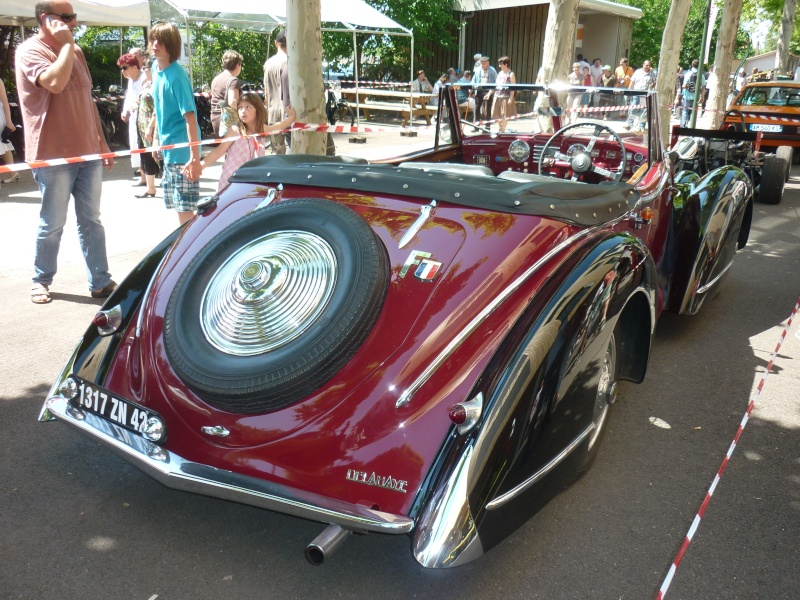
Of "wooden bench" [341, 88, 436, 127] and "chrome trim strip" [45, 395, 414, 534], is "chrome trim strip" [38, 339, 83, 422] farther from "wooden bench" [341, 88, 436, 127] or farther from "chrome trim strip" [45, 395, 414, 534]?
"wooden bench" [341, 88, 436, 127]

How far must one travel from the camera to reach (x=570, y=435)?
265cm

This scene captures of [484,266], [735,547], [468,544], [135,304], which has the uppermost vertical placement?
[484,266]

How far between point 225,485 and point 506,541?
1.05m

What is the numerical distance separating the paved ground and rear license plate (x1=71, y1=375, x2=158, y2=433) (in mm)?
419

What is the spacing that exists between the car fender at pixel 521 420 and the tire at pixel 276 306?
52cm

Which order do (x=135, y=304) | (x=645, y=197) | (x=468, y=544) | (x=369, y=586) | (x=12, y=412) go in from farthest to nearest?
(x=645, y=197) → (x=12, y=412) → (x=135, y=304) → (x=369, y=586) → (x=468, y=544)

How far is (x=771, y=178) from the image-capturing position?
32.6 ft

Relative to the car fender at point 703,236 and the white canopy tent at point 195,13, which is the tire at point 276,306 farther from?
the white canopy tent at point 195,13

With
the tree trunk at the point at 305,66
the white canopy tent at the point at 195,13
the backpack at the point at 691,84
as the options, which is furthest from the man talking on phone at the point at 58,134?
the backpack at the point at 691,84

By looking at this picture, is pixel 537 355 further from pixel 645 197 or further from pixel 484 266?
pixel 645 197

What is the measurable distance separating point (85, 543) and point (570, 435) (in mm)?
1765

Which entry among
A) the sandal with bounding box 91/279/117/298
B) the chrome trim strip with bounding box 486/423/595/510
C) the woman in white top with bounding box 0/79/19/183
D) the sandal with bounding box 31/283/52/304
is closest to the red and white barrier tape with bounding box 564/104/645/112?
the chrome trim strip with bounding box 486/423/595/510

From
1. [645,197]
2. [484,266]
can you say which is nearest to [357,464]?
[484,266]

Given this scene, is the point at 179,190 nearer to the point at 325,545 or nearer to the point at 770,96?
the point at 325,545
